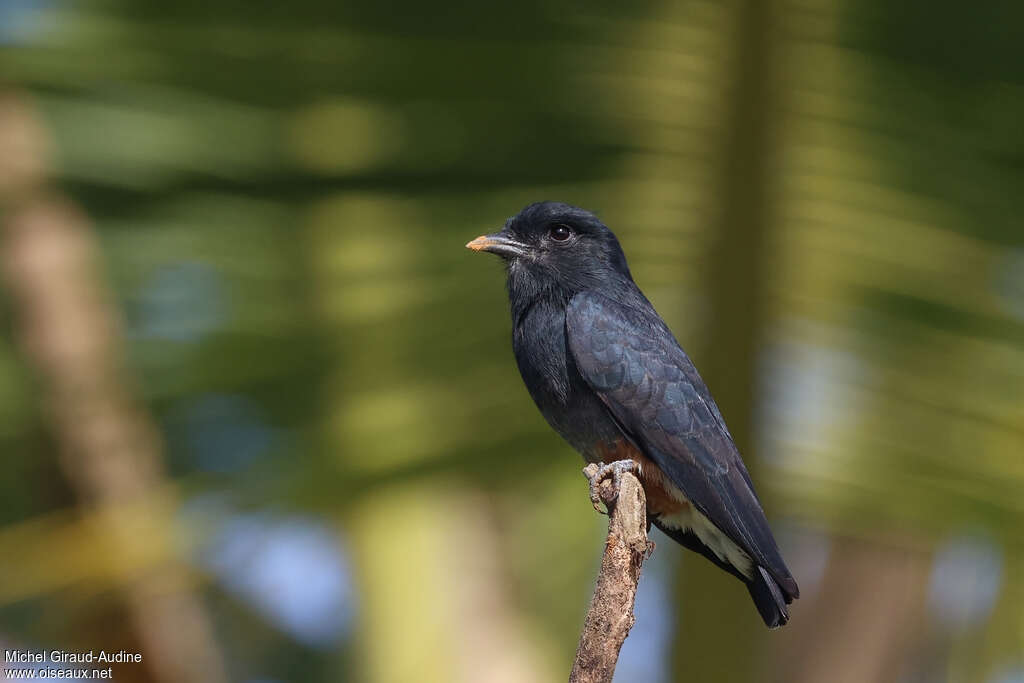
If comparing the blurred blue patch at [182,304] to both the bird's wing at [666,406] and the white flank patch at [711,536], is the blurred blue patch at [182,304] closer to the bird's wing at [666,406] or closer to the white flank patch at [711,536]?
the bird's wing at [666,406]

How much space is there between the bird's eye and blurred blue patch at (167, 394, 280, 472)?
6.14 ft

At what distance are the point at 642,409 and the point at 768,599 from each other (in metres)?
0.83

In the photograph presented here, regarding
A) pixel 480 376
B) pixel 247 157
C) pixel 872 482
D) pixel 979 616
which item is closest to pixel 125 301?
pixel 247 157

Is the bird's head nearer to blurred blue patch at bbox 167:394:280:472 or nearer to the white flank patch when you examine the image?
the white flank patch

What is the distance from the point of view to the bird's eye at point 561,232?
16.4 ft

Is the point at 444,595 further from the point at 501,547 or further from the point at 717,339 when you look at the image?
the point at 717,339

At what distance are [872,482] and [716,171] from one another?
120cm

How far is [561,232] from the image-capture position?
5.02 m

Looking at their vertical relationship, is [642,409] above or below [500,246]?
below

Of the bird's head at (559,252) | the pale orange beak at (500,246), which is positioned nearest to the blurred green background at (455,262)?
the pale orange beak at (500,246)

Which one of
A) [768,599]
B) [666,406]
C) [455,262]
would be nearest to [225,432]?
[455,262]

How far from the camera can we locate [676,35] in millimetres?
3338

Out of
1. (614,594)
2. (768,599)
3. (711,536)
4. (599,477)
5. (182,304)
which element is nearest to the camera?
(614,594)

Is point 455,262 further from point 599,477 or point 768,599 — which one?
point 768,599
